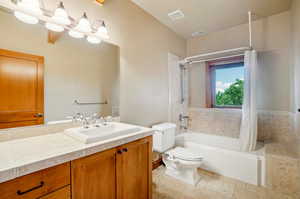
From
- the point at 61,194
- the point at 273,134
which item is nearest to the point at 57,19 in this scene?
the point at 61,194

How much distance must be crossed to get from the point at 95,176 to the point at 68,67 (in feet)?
3.43

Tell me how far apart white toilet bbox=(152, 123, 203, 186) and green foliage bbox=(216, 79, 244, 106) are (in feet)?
4.74

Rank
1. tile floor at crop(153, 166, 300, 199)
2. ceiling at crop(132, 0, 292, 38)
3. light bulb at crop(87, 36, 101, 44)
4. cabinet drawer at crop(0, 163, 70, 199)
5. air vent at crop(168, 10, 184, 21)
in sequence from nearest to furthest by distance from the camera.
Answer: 1. cabinet drawer at crop(0, 163, 70, 199)
2. light bulb at crop(87, 36, 101, 44)
3. tile floor at crop(153, 166, 300, 199)
4. ceiling at crop(132, 0, 292, 38)
5. air vent at crop(168, 10, 184, 21)

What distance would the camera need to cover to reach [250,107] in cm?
214

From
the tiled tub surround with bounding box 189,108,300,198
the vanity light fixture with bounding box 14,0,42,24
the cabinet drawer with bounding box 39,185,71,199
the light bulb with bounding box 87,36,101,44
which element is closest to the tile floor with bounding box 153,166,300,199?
the tiled tub surround with bounding box 189,108,300,198

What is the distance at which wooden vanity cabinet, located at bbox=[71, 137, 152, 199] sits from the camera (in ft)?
3.01

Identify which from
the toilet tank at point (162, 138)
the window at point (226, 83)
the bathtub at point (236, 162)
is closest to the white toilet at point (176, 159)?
the toilet tank at point (162, 138)

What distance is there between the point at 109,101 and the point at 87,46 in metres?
0.67

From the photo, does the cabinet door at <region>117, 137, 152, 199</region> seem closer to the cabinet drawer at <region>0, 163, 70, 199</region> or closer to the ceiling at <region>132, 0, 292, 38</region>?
the cabinet drawer at <region>0, 163, 70, 199</region>

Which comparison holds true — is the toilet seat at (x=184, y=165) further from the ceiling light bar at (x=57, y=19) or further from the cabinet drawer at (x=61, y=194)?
the ceiling light bar at (x=57, y=19)

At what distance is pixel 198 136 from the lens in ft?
9.70

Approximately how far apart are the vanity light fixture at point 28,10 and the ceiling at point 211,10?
1.30 m

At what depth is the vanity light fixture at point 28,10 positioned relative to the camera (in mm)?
1096

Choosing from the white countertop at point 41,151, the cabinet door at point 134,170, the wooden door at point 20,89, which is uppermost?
the wooden door at point 20,89
